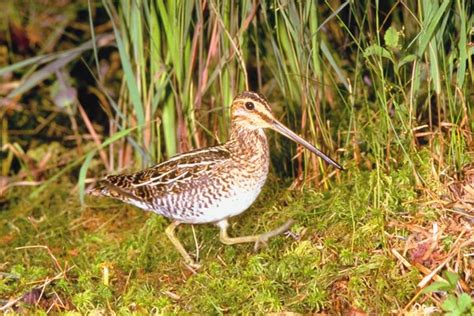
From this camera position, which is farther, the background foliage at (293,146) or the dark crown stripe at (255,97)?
the dark crown stripe at (255,97)

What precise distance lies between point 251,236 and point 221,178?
321 millimetres

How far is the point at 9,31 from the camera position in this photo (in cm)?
759

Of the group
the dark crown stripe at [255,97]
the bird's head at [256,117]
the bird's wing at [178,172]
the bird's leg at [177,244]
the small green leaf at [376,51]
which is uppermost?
the small green leaf at [376,51]

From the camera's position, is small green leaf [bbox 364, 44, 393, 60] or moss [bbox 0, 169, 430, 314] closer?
moss [bbox 0, 169, 430, 314]

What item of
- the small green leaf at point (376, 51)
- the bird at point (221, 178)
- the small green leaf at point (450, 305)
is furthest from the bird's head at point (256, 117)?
the small green leaf at point (450, 305)

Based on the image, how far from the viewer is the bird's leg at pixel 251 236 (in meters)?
5.03

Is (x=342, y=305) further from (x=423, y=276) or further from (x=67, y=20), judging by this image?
(x=67, y=20)

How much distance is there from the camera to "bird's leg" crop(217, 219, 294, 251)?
503 centimetres

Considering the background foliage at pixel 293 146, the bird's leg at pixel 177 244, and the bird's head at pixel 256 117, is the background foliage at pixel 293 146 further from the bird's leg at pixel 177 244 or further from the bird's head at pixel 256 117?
the bird's head at pixel 256 117

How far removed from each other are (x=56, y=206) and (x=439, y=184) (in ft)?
7.98

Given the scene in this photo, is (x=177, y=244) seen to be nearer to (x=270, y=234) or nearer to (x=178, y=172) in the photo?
(x=178, y=172)

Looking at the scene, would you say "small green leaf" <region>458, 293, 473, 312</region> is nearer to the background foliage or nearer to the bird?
the background foliage

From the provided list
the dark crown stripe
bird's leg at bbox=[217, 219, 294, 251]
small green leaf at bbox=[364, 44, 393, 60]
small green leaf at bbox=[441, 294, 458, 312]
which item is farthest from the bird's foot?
small green leaf at bbox=[441, 294, 458, 312]

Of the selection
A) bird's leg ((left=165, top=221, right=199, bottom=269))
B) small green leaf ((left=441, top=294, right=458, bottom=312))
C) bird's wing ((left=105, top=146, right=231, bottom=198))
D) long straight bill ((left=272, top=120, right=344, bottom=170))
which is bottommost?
bird's leg ((left=165, top=221, right=199, bottom=269))
